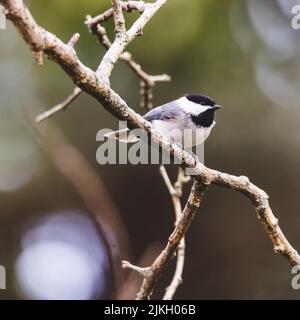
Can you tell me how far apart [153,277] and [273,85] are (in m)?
2.87

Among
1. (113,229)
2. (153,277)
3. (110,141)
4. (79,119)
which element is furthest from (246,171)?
(113,229)

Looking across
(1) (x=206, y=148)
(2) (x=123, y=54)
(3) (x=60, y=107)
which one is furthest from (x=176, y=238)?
(1) (x=206, y=148)

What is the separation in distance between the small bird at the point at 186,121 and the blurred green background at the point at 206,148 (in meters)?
1.16

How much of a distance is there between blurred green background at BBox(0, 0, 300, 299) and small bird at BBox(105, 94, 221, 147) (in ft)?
3.81


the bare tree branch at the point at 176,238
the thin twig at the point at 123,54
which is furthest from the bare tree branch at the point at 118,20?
the bare tree branch at the point at 176,238

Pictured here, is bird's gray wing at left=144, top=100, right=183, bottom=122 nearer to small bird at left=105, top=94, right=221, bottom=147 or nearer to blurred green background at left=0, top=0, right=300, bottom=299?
small bird at left=105, top=94, right=221, bottom=147

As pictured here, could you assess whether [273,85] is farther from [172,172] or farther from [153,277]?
[153,277]

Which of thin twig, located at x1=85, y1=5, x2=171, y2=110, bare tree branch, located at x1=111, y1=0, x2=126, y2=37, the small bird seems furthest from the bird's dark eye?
bare tree branch, located at x1=111, y1=0, x2=126, y2=37

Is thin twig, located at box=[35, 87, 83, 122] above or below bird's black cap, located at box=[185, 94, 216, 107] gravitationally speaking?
above

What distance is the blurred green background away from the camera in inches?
156

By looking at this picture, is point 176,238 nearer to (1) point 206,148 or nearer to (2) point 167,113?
(2) point 167,113

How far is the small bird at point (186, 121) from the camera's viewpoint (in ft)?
8.31

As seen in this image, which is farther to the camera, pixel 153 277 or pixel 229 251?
pixel 229 251
